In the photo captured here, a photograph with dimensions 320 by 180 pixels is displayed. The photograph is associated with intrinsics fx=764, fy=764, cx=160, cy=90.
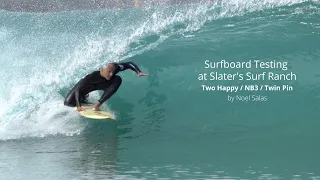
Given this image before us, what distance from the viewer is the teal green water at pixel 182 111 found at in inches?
315

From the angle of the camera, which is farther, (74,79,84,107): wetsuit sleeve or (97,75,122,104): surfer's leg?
(97,75,122,104): surfer's leg

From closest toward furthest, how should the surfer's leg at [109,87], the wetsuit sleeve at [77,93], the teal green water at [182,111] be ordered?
the teal green water at [182,111] < the wetsuit sleeve at [77,93] < the surfer's leg at [109,87]

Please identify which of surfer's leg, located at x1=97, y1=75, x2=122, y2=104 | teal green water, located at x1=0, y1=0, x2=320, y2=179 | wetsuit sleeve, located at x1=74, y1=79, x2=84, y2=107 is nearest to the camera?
teal green water, located at x1=0, y1=0, x2=320, y2=179

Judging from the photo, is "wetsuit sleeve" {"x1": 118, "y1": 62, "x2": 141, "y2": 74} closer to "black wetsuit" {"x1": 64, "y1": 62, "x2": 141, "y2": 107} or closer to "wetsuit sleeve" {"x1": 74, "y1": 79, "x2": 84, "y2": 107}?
"black wetsuit" {"x1": 64, "y1": 62, "x2": 141, "y2": 107}

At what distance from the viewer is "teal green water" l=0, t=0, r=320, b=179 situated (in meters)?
7.99

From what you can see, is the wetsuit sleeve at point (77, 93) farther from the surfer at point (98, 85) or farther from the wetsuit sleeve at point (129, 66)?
the wetsuit sleeve at point (129, 66)

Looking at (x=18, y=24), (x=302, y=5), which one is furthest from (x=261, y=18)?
(x=18, y=24)

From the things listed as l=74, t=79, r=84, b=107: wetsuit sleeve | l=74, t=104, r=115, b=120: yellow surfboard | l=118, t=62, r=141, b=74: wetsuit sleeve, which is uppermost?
l=118, t=62, r=141, b=74: wetsuit sleeve

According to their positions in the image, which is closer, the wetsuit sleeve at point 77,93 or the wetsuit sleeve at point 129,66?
the wetsuit sleeve at point 77,93

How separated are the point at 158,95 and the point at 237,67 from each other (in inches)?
50.7

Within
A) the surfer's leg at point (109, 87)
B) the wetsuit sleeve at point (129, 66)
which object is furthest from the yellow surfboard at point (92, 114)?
the wetsuit sleeve at point (129, 66)

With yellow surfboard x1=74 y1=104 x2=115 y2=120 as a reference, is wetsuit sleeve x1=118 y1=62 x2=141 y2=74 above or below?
above

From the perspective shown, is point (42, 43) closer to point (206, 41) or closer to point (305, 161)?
point (206, 41)

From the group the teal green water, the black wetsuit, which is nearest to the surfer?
the black wetsuit
